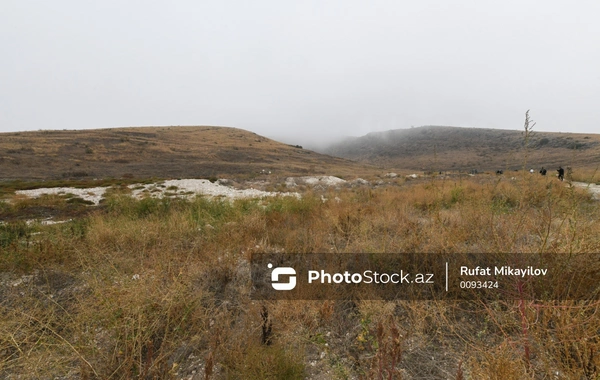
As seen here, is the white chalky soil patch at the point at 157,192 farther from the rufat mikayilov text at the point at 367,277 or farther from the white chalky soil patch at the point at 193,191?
the rufat mikayilov text at the point at 367,277

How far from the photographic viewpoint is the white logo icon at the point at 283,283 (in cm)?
286

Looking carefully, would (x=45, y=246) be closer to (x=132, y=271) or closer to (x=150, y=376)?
(x=132, y=271)

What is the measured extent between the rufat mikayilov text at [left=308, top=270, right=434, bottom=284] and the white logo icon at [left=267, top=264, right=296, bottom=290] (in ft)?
0.63

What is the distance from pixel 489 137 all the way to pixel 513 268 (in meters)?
85.6

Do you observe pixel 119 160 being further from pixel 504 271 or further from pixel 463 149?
pixel 463 149

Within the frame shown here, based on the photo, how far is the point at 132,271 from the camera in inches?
121

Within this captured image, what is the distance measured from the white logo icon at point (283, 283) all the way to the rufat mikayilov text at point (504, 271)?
5.88ft

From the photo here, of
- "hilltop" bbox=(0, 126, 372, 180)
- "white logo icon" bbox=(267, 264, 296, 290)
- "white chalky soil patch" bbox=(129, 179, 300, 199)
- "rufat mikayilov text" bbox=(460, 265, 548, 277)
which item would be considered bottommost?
"white chalky soil patch" bbox=(129, 179, 300, 199)

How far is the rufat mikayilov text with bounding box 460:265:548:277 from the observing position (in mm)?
2325

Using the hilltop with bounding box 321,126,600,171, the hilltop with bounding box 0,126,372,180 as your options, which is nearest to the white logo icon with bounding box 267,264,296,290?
the hilltop with bounding box 0,126,372,180

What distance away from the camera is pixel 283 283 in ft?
9.60

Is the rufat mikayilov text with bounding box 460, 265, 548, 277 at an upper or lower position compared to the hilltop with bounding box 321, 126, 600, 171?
lower

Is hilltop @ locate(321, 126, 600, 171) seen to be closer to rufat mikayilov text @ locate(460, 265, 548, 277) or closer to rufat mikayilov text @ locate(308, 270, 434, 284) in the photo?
rufat mikayilov text @ locate(460, 265, 548, 277)

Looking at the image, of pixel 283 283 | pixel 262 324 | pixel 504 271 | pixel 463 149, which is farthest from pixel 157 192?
pixel 463 149
